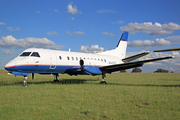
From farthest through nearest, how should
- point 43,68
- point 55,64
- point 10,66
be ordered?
point 55,64, point 43,68, point 10,66

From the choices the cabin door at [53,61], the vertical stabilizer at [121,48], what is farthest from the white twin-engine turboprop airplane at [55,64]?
the vertical stabilizer at [121,48]

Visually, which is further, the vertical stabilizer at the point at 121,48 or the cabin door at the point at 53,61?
the vertical stabilizer at the point at 121,48

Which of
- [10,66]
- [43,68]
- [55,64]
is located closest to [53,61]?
[55,64]

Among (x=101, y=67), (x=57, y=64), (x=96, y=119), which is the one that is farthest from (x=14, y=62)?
(x=96, y=119)

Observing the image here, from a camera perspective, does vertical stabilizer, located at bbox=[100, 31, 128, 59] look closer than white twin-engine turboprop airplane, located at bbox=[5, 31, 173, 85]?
No

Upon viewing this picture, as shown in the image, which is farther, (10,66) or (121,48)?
(121,48)

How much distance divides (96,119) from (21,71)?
10.1 meters

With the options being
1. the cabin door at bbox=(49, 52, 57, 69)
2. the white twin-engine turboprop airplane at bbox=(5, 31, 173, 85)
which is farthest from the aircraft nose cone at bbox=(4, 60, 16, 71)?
the cabin door at bbox=(49, 52, 57, 69)

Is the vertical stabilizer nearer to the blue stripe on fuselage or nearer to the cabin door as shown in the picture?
the blue stripe on fuselage

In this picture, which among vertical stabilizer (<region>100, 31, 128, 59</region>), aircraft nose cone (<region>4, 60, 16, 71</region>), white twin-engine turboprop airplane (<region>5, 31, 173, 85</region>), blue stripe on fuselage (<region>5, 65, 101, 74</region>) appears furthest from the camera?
vertical stabilizer (<region>100, 31, 128, 59</region>)

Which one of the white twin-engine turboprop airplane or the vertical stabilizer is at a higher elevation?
the vertical stabilizer

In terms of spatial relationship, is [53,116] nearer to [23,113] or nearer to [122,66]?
[23,113]

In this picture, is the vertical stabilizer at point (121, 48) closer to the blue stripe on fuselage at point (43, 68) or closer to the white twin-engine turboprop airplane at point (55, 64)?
the white twin-engine turboprop airplane at point (55, 64)

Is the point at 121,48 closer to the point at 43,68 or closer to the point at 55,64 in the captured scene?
the point at 55,64
